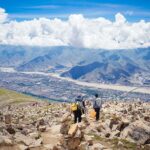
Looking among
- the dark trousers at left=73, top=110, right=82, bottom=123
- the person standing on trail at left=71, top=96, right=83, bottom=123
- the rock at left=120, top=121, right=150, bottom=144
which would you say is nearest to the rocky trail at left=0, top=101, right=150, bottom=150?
the rock at left=120, top=121, right=150, bottom=144

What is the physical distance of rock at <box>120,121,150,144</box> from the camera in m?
31.4

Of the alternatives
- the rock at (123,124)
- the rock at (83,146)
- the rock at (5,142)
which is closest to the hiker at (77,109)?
the rock at (123,124)

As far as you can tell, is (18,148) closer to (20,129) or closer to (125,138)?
(20,129)

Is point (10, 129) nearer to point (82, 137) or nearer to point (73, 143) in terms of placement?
point (82, 137)

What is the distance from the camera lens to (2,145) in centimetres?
2641

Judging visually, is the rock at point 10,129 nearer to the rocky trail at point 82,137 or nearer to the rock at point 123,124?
the rocky trail at point 82,137

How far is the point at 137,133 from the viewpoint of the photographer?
32406 mm

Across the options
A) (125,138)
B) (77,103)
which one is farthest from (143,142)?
(77,103)

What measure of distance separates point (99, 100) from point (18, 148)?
60.8ft

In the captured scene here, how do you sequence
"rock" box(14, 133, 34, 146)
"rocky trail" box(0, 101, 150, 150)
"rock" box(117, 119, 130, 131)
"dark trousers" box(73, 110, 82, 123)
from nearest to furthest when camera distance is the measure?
"rocky trail" box(0, 101, 150, 150), "rock" box(14, 133, 34, 146), "rock" box(117, 119, 130, 131), "dark trousers" box(73, 110, 82, 123)

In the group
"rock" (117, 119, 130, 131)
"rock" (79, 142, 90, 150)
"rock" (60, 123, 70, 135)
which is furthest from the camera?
"rock" (117, 119, 130, 131)

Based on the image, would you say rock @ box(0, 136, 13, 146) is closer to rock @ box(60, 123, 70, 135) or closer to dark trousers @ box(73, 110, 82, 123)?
rock @ box(60, 123, 70, 135)

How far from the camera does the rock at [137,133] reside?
103 feet

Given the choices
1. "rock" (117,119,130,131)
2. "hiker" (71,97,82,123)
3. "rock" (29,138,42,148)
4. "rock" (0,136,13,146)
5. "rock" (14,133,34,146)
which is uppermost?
"hiker" (71,97,82,123)
